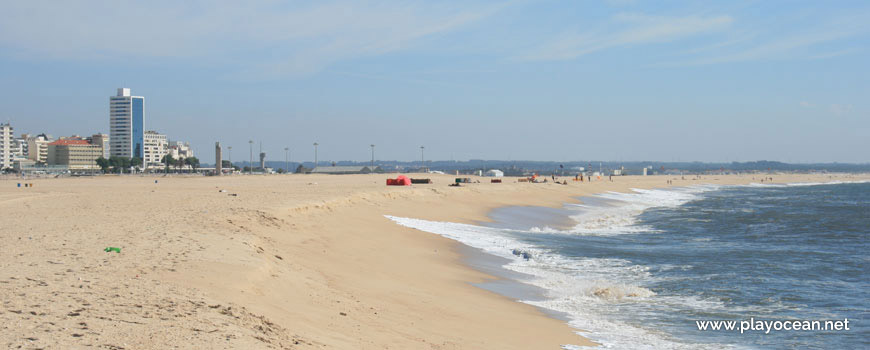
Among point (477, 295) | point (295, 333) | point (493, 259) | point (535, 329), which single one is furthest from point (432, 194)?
point (295, 333)

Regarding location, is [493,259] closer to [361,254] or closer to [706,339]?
[361,254]

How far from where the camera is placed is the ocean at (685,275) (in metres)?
11.5

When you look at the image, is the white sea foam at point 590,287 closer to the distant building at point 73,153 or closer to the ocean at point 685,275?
the ocean at point 685,275

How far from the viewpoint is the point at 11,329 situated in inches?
257

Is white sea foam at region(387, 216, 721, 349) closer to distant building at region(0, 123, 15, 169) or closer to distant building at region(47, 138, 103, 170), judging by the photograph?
distant building at region(47, 138, 103, 170)

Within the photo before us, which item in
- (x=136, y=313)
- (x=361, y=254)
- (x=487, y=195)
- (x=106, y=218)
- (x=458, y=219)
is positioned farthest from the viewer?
(x=487, y=195)

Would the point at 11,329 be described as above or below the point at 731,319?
above

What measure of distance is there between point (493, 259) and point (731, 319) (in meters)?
7.33

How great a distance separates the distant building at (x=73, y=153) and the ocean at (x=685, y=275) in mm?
156687

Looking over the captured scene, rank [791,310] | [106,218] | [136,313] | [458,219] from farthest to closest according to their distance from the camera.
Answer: [458,219], [106,218], [791,310], [136,313]

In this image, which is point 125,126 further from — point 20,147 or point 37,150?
point 20,147

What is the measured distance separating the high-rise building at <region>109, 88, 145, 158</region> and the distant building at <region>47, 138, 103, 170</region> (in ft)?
82.9

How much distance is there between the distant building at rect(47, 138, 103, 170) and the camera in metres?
161

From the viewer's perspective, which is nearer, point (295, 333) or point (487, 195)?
point (295, 333)
